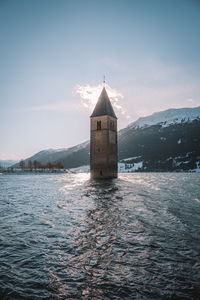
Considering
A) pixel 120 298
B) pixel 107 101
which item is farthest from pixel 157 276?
pixel 107 101

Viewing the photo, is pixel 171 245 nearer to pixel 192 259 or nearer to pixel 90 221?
pixel 192 259

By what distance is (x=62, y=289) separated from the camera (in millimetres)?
4652

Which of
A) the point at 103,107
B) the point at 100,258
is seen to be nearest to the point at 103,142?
the point at 103,107

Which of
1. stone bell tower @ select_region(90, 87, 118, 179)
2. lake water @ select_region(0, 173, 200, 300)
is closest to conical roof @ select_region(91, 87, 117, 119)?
stone bell tower @ select_region(90, 87, 118, 179)

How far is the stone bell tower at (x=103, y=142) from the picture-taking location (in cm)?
4978

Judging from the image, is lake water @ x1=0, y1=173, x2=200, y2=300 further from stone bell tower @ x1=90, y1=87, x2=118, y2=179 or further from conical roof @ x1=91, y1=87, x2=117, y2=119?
conical roof @ x1=91, y1=87, x2=117, y2=119

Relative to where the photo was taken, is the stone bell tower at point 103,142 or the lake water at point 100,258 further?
the stone bell tower at point 103,142

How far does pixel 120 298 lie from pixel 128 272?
1.10 m

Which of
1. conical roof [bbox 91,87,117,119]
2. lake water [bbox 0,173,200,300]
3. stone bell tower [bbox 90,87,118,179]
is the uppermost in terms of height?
conical roof [bbox 91,87,117,119]

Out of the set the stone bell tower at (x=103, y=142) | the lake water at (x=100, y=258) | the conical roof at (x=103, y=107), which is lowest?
the lake water at (x=100, y=258)

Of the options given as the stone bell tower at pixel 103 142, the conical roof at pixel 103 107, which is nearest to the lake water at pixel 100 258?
the stone bell tower at pixel 103 142

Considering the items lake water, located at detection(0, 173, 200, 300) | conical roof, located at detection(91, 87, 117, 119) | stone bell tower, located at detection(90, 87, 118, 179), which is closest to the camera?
lake water, located at detection(0, 173, 200, 300)

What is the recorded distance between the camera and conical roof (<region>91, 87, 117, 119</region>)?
2085 inches

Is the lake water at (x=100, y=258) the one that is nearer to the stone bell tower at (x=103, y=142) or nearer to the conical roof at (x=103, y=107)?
the stone bell tower at (x=103, y=142)
